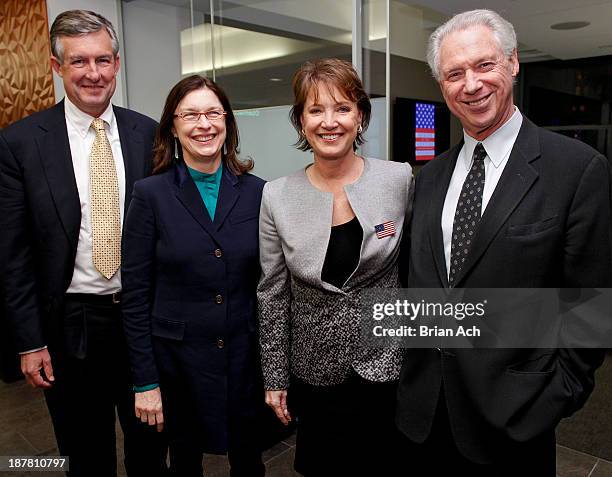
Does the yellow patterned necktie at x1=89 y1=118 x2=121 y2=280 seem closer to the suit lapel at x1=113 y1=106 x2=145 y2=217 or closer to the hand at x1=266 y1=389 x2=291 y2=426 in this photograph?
the suit lapel at x1=113 y1=106 x2=145 y2=217

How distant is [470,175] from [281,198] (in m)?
0.59

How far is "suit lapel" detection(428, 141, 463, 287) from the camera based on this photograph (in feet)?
4.72

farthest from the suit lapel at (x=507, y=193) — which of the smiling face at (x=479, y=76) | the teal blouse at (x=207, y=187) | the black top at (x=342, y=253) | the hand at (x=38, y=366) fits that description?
the hand at (x=38, y=366)

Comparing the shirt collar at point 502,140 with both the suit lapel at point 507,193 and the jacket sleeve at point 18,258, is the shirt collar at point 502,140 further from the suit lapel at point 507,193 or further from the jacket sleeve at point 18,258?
the jacket sleeve at point 18,258

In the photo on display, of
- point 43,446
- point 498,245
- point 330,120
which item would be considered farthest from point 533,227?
point 43,446

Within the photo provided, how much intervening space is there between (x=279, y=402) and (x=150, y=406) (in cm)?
44

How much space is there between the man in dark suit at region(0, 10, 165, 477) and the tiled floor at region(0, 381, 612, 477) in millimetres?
912

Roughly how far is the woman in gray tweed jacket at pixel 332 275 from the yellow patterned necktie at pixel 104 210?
22.5 inches

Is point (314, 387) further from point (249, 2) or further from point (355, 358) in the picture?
point (249, 2)

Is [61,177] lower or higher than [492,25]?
lower

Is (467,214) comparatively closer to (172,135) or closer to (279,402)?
(279,402)

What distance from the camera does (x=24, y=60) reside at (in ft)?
14.3

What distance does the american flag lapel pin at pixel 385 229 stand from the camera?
1.61 meters

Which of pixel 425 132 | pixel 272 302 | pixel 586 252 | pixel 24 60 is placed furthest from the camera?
pixel 24 60
